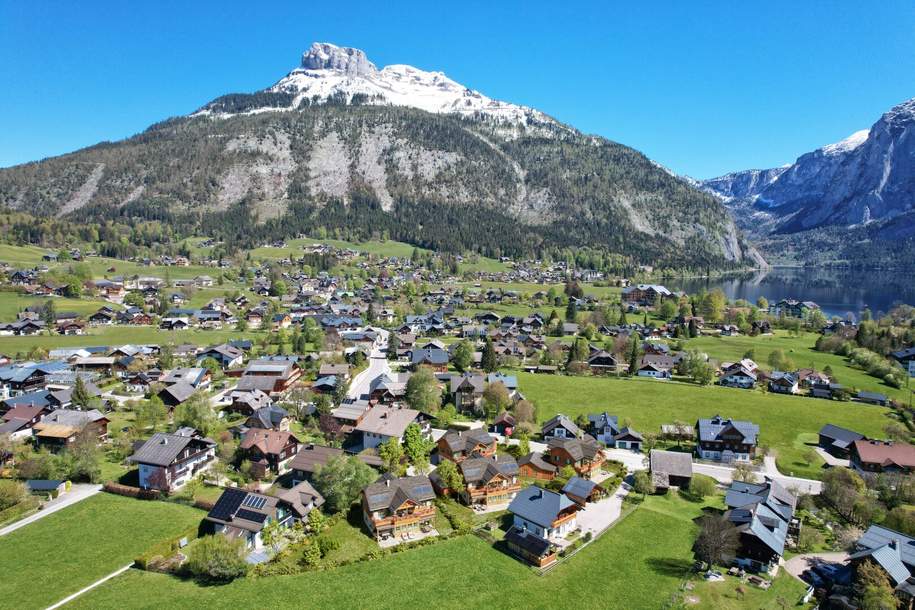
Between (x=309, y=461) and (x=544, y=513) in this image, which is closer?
(x=544, y=513)

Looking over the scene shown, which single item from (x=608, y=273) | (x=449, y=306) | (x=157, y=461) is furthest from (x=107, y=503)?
(x=608, y=273)

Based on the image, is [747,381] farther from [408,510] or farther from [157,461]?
Result: [157,461]

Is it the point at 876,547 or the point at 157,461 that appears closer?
the point at 876,547

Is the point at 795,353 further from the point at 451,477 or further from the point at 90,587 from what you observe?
the point at 90,587

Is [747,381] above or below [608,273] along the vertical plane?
below

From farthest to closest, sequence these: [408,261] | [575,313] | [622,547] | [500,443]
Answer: [408,261]
[575,313]
[500,443]
[622,547]

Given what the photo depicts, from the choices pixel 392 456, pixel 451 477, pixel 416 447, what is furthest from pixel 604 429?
pixel 392 456

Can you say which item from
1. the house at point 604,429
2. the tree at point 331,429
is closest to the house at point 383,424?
the tree at point 331,429
